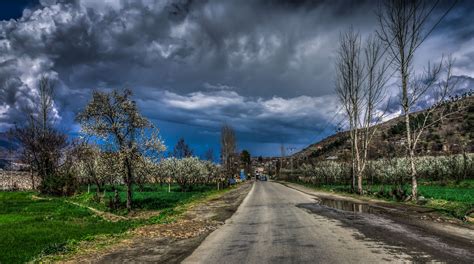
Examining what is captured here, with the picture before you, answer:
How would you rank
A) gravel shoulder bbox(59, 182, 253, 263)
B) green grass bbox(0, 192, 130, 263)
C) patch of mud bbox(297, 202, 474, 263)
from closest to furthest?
patch of mud bbox(297, 202, 474, 263) < gravel shoulder bbox(59, 182, 253, 263) < green grass bbox(0, 192, 130, 263)

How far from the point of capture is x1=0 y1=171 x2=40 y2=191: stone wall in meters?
63.8

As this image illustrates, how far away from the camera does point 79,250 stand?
1030cm

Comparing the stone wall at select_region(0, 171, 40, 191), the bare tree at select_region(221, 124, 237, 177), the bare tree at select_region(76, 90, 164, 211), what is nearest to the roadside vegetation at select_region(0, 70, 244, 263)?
the bare tree at select_region(76, 90, 164, 211)

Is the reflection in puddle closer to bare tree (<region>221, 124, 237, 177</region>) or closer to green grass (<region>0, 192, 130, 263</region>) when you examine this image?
green grass (<region>0, 192, 130, 263</region>)

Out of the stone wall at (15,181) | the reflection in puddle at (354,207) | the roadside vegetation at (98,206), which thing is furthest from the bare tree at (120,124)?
the stone wall at (15,181)

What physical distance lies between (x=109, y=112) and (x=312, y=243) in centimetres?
1857

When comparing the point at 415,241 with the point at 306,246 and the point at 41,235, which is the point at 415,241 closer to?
the point at 306,246

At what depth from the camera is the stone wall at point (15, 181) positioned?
6375 centimetres

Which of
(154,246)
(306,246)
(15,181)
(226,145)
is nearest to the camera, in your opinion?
(306,246)

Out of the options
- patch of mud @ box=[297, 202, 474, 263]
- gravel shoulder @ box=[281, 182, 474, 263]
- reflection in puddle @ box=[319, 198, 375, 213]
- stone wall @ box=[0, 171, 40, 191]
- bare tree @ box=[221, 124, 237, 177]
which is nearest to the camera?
patch of mud @ box=[297, 202, 474, 263]

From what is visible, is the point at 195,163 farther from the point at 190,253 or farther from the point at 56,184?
the point at 190,253

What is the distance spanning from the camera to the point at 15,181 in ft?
215

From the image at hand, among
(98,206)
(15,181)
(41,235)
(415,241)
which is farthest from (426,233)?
(15,181)

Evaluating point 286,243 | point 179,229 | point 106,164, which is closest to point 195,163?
point 106,164
